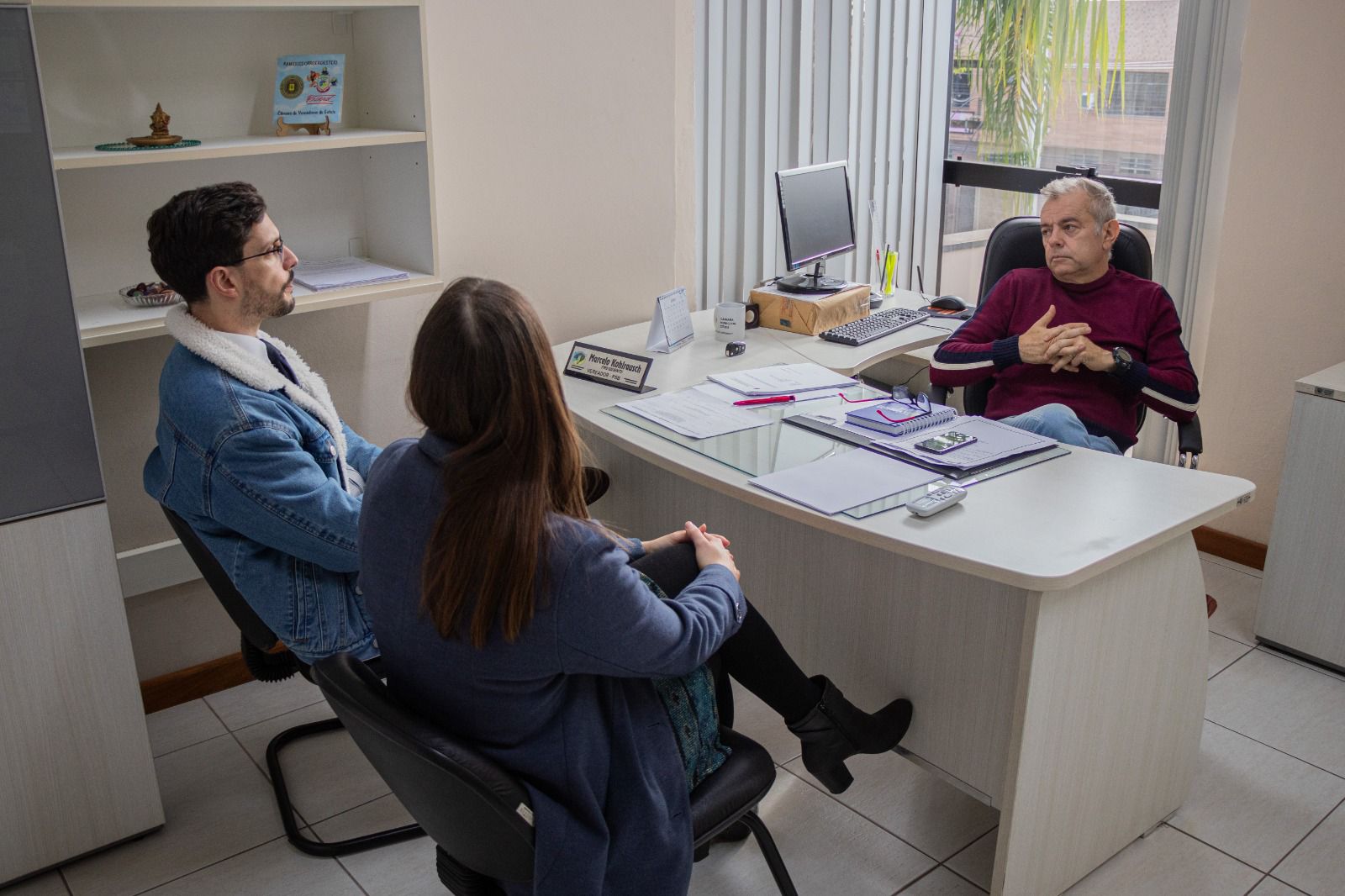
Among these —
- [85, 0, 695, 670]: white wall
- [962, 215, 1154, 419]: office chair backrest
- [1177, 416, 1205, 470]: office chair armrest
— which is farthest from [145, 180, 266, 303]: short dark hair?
[1177, 416, 1205, 470]: office chair armrest

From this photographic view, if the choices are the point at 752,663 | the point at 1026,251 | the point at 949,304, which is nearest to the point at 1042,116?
the point at 949,304

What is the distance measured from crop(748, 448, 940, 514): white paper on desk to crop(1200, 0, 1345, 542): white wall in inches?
73.3

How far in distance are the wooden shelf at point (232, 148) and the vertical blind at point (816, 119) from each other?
4.10 ft

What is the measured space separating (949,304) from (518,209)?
4.64 ft

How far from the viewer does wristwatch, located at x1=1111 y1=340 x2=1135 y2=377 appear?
9.55ft

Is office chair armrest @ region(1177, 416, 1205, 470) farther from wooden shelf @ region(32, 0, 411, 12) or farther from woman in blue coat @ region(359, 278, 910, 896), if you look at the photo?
wooden shelf @ region(32, 0, 411, 12)

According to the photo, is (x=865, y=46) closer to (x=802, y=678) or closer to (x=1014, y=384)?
(x=1014, y=384)

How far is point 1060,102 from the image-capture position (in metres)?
4.23

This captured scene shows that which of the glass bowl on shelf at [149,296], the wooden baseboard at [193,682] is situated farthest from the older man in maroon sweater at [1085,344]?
the wooden baseboard at [193,682]

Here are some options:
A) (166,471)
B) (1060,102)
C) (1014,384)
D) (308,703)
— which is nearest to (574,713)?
(166,471)

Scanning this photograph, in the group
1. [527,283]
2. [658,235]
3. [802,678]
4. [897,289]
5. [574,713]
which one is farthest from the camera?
[897,289]

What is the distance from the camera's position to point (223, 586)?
2.24 meters

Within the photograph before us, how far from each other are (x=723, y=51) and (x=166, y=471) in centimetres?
234

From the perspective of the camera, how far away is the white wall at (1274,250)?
3.33 meters
